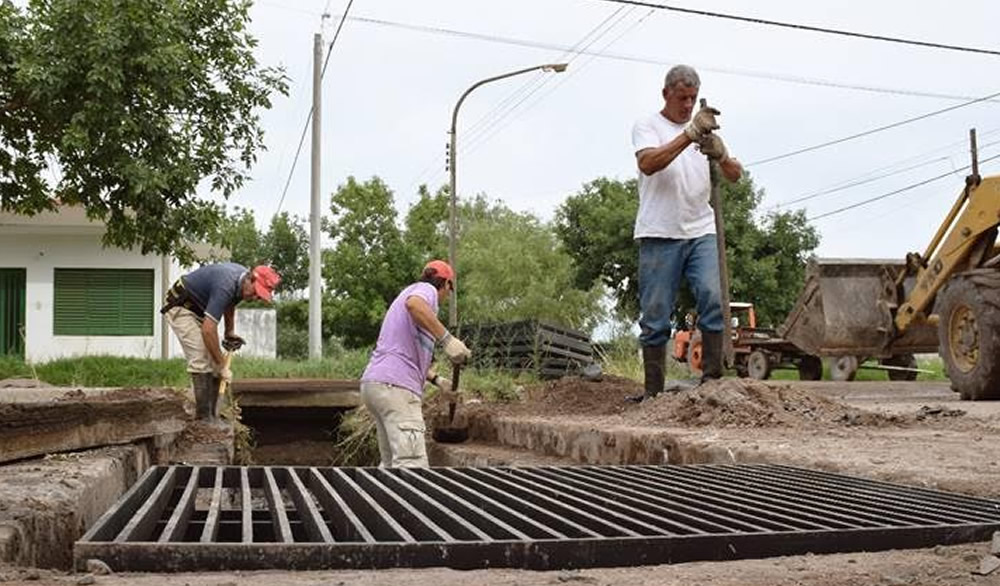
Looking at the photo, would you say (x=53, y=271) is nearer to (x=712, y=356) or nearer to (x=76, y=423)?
(x=712, y=356)

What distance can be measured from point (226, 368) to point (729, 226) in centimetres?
3017

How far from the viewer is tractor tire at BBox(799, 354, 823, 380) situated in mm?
20297

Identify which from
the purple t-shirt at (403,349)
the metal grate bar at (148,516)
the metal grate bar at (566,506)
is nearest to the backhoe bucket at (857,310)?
the purple t-shirt at (403,349)

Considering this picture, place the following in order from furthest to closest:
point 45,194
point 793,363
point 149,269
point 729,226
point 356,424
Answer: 1. point 729,226
2. point 149,269
3. point 793,363
4. point 45,194
5. point 356,424

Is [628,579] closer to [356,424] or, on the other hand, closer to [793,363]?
[356,424]

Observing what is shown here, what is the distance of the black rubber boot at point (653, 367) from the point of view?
7258 mm

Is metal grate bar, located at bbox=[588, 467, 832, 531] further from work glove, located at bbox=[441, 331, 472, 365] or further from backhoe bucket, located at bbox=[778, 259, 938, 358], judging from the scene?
backhoe bucket, located at bbox=[778, 259, 938, 358]

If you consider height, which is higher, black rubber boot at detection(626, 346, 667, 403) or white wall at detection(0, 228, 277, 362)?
white wall at detection(0, 228, 277, 362)

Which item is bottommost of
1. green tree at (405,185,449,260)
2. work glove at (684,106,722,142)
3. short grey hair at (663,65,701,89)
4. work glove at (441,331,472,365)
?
work glove at (441,331,472,365)

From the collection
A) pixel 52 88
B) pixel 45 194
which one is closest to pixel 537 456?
pixel 52 88

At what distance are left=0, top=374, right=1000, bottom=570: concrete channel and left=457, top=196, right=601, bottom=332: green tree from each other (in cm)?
3433

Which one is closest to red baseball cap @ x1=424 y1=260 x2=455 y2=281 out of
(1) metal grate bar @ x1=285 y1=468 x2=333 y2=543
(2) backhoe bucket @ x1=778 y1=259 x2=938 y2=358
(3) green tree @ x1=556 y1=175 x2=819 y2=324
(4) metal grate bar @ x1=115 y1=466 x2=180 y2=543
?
(1) metal grate bar @ x1=285 y1=468 x2=333 y2=543

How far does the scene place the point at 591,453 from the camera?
21.2 ft

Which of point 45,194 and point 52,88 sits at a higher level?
point 52,88
